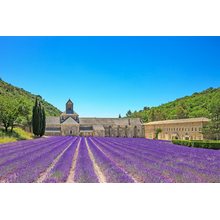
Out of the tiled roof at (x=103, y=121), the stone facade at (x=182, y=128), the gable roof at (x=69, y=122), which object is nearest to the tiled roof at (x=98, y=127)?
the tiled roof at (x=103, y=121)

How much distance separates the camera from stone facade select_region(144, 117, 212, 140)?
3541cm

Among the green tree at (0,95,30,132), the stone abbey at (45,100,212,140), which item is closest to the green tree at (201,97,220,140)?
the stone abbey at (45,100,212,140)

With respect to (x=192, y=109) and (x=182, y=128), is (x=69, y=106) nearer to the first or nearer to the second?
(x=182, y=128)

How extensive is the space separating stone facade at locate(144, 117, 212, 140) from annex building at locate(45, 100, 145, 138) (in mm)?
9554

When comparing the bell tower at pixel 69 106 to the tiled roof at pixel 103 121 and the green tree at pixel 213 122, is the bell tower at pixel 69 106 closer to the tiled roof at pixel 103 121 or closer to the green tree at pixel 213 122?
the tiled roof at pixel 103 121

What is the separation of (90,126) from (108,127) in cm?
711

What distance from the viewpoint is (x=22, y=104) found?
101 feet

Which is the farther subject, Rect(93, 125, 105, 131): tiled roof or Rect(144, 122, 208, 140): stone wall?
Rect(93, 125, 105, 131): tiled roof

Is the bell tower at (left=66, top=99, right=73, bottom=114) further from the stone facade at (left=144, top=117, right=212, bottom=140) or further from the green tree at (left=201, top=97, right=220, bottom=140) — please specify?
the green tree at (left=201, top=97, right=220, bottom=140)

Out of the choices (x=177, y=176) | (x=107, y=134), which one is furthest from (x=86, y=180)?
(x=107, y=134)

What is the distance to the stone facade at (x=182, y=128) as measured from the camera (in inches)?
1394
